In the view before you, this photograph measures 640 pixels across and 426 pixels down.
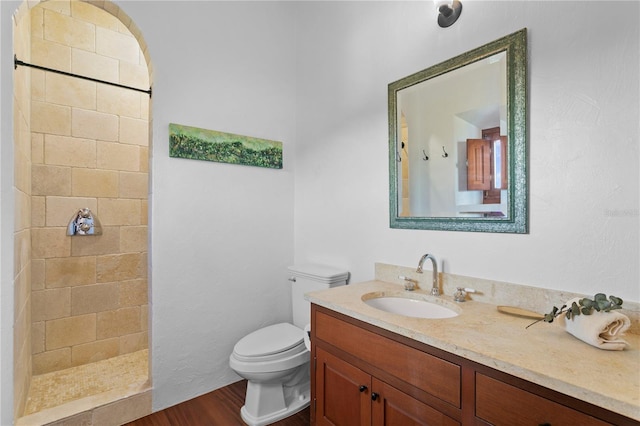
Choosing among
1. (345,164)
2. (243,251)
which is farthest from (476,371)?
(243,251)

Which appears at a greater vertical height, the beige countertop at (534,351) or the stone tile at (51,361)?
the beige countertop at (534,351)

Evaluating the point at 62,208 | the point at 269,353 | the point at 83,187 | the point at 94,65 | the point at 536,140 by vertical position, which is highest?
the point at 94,65

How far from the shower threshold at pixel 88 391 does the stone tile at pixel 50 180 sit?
4.37 ft

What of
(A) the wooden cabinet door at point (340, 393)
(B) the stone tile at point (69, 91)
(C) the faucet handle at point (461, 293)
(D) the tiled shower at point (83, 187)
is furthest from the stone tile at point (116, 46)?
(C) the faucet handle at point (461, 293)

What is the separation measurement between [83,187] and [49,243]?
1.53 ft

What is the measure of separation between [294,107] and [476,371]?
2.24 metres

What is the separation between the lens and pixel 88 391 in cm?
205

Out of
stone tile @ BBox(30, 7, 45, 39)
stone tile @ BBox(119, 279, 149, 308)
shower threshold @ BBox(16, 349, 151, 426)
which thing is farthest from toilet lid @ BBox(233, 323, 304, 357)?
stone tile @ BBox(30, 7, 45, 39)

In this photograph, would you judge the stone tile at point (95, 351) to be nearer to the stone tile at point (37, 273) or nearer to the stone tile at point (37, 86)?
the stone tile at point (37, 273)

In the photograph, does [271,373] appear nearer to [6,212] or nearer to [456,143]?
[6,212]

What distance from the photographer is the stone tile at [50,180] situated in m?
2.25

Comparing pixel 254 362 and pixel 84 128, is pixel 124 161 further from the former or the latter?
pixel 254 362

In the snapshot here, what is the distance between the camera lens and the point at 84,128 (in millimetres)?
2445

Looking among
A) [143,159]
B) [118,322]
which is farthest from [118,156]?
[118,322]
